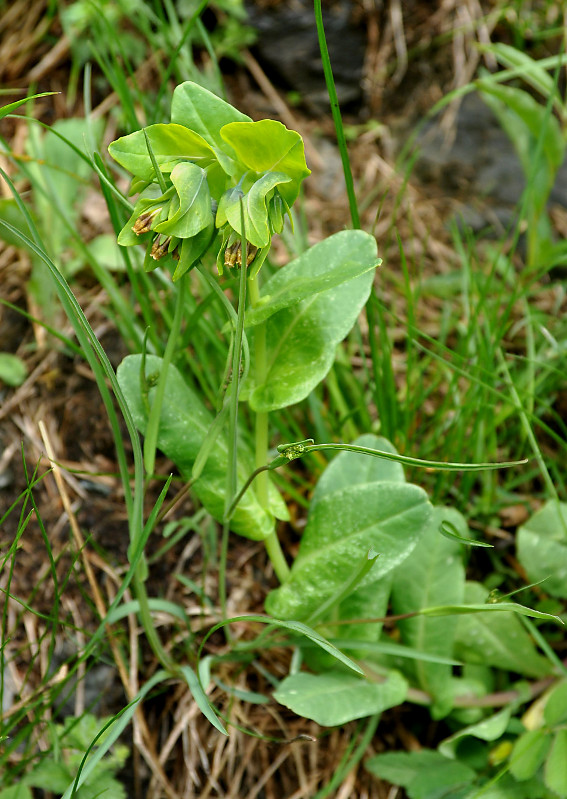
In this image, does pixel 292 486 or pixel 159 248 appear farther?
pixel 292 486

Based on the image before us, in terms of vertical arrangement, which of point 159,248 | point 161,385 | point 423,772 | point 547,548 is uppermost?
point 159,248

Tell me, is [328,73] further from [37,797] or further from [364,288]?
[37,797]

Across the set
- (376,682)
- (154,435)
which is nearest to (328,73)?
(154,435)

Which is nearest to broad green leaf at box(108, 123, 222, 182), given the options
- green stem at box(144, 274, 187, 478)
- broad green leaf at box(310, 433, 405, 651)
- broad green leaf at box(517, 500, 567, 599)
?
green stem at box(144, 274, 187, 478)

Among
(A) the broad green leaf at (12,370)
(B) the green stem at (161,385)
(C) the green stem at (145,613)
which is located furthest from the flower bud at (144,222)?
(A) the broad green leaf at (12,370)

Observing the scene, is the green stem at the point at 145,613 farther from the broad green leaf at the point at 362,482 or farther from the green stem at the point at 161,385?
the broad green leaf at the point at 362,482

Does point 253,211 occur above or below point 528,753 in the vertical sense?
above

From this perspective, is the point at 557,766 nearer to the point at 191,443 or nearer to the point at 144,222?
the point at 191,443

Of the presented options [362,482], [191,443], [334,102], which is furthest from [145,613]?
[334,102]
